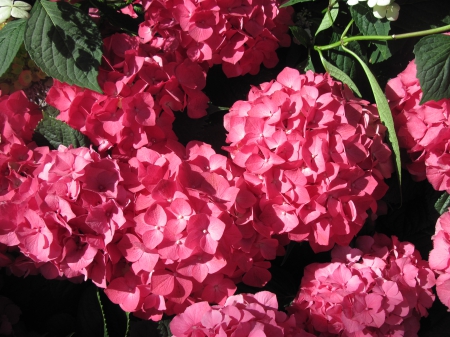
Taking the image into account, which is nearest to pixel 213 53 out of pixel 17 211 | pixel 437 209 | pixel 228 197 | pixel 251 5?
pixel 251 5

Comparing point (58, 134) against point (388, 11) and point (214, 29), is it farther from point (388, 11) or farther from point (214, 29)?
point (388, 11)

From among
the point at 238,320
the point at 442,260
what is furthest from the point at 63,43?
the point at 442,260

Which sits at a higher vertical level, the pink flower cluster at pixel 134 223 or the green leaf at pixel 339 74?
the green leaf at pixel 339 74

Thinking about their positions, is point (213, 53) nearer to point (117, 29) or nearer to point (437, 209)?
point (117, 29)

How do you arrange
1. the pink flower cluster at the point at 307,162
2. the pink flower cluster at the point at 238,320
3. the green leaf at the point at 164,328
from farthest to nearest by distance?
1. the green leaf at the point at 164,328
2. the pink flower cluster at the point at 307,162
3. the pink flower cluster at the point at 238,320

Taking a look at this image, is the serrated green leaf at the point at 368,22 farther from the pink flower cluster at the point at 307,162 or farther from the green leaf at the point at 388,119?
the pink flower cluster at the point at 307,162

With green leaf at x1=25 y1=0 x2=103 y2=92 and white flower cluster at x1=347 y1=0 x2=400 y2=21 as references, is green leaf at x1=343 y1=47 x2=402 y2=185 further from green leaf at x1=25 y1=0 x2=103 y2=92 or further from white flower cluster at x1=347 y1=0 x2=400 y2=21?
green leaf at x1=25 y1=0 x2=103 y2=92

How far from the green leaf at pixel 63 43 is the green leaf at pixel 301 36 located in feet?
1.52

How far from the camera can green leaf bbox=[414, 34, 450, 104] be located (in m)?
1.10

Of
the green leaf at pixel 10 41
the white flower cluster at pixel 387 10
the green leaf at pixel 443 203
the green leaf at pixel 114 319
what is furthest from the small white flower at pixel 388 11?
the green leaf at pixel 114 319

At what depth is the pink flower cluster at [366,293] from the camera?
3.28 feet

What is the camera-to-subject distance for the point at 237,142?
105 centimetres

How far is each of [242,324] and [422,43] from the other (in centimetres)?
75

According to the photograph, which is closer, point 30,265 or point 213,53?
point 30,265
